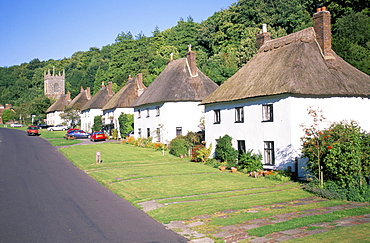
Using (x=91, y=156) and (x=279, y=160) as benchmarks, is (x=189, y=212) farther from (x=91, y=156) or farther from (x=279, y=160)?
(x=91, y=156)

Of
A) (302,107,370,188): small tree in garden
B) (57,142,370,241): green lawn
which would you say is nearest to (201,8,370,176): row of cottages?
(57,142,370,241): green lawn

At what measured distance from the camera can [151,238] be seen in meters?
11.1

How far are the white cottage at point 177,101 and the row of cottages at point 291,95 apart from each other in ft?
42.0

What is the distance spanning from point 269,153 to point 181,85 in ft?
62.8

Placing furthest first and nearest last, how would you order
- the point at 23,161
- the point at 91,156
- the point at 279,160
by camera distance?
the point at 91,156, the point at 23,161, the point at 279,160

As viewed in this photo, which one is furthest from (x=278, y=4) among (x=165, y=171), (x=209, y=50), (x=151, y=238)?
(x=151, y=238)

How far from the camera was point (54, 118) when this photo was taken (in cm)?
9500

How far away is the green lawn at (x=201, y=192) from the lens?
1290 cm

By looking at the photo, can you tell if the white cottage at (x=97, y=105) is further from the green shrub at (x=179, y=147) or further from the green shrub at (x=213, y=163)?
the green shrub at (x=213, y=163)

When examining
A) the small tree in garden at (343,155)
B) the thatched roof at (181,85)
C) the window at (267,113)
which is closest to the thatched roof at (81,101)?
the thatched roof at (181,85)

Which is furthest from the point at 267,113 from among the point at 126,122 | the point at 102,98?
the point at 102,98

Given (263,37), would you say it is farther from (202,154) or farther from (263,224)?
(263,224)

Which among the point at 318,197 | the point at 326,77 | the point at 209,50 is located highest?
the point at 209,50

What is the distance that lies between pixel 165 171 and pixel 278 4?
43.0m
